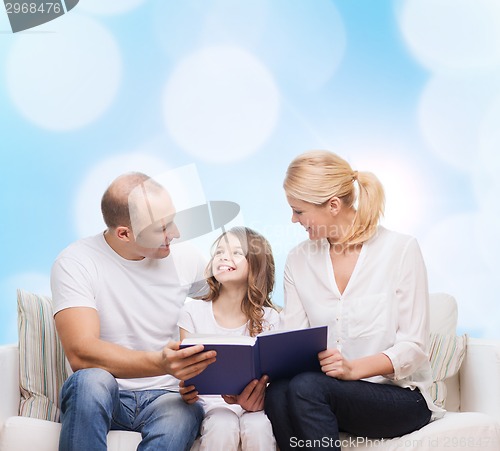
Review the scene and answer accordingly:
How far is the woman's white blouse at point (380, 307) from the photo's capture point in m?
1.91

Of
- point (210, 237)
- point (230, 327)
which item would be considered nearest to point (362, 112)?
point (210, 237)

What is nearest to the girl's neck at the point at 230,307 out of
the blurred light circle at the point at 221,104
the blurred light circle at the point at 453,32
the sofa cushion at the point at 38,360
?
the sofa cushion at the point at 38,360

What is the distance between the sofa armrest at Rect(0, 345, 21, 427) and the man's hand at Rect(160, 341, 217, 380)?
60 cm

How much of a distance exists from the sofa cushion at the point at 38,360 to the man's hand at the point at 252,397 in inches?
23.6

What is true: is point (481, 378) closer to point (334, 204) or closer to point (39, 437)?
point (334, 204)

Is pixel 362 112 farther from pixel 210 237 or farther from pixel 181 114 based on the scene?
pixel 210 237

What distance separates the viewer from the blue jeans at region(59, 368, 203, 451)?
174 centimetres

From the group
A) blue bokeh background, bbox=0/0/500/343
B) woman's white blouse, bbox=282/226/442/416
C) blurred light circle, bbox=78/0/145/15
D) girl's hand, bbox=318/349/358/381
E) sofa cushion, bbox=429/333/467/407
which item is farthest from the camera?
blurred light circle, bbox=78/0/145/15

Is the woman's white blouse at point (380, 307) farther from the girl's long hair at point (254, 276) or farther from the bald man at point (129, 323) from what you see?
the bald man at point (129, 323)

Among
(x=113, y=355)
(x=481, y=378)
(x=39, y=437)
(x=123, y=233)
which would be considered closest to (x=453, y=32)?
(x=481, y=378)

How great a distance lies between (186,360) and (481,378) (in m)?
1.05

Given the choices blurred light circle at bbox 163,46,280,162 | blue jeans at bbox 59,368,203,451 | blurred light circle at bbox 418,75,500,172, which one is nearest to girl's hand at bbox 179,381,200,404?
blue jeans at bbox 59,368,203,451

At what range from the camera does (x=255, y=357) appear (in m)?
1.74

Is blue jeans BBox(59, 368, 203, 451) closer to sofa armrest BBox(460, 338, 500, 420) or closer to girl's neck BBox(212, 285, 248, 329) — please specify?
girl's neck BBox(212, 285, 248, 329)
